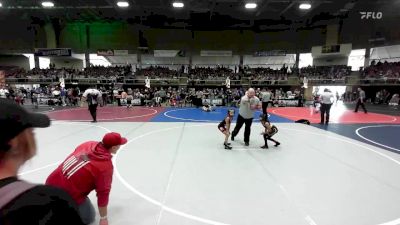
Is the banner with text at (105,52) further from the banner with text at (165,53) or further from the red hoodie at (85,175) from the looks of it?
the red hoodie at (85,175)

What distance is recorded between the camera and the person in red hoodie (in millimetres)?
3010

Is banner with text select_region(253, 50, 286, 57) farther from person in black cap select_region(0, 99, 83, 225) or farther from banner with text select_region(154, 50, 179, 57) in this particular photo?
person in black cap select_region(0, 99, 83, 225)

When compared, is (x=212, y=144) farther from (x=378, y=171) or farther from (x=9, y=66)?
(x=9, y=66)

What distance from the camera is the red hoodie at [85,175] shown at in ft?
9.87

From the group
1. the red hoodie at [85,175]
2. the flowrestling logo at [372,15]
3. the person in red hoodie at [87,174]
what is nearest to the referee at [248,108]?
the person in red hoodie at [87,174]

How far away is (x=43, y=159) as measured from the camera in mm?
6473

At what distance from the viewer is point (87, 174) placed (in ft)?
9.98

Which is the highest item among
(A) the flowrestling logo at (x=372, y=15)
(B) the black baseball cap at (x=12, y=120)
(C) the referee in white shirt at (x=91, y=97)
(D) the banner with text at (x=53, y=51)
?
(A) the flowrestling logo at (x=372, y=15)

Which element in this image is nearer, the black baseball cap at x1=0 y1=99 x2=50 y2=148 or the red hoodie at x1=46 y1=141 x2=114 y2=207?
the black baseball cap at x1=0 y1=99 x2=50 y2=148

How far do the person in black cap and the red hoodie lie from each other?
2242 mm

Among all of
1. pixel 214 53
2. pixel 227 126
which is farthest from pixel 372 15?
pixel 227 126

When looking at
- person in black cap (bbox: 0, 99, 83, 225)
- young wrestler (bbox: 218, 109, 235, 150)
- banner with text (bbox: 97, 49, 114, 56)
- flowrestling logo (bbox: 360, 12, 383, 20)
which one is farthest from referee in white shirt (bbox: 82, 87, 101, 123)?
flowrestling logo (bbox: 360, 12, 383, 20)

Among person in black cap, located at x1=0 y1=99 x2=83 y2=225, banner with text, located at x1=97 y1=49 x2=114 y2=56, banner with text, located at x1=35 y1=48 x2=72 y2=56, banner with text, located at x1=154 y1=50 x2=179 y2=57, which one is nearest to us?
person in black cap, located at x1=0 y1=99 x2=83 y2=225

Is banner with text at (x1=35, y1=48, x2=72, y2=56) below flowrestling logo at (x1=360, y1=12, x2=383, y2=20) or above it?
below
